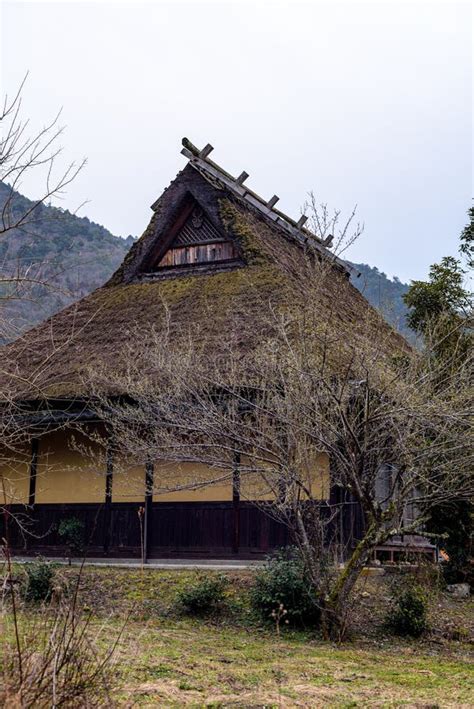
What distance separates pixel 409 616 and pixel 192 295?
28.9 ft

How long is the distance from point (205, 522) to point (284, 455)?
4468mm

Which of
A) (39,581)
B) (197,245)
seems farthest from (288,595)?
(197,245)

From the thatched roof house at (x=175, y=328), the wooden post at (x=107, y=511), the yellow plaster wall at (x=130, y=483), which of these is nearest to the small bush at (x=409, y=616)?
the thatched roof house at (x=175, y=328)

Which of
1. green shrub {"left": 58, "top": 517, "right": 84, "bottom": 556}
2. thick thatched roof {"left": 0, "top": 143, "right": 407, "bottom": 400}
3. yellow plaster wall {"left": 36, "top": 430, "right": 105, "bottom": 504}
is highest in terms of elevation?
thick thatched roof {"left": 0, "top": 143, "right": 407, "bottom": 400}

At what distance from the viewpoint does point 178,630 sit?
10453 mm

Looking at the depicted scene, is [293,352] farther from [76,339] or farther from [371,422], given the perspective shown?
[76,339]

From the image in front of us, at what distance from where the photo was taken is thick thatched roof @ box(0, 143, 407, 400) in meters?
15.5

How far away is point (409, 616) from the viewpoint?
34.8 ft

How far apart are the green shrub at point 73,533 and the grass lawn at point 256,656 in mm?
1745

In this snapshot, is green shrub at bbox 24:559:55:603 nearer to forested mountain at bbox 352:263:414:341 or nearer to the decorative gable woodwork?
forested mountain at bbox 352:263:414:341

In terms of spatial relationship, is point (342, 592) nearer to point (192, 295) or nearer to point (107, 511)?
point (107, 511)

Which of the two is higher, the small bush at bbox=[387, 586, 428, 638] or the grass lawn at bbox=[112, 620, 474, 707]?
the small bush at bbox=[387, 586, 428, 638]

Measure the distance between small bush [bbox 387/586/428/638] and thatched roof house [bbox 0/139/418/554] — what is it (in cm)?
240

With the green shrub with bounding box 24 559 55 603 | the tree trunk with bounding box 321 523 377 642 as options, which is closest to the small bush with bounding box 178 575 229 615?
the tree trunk with bounding box 321 523 377 642
